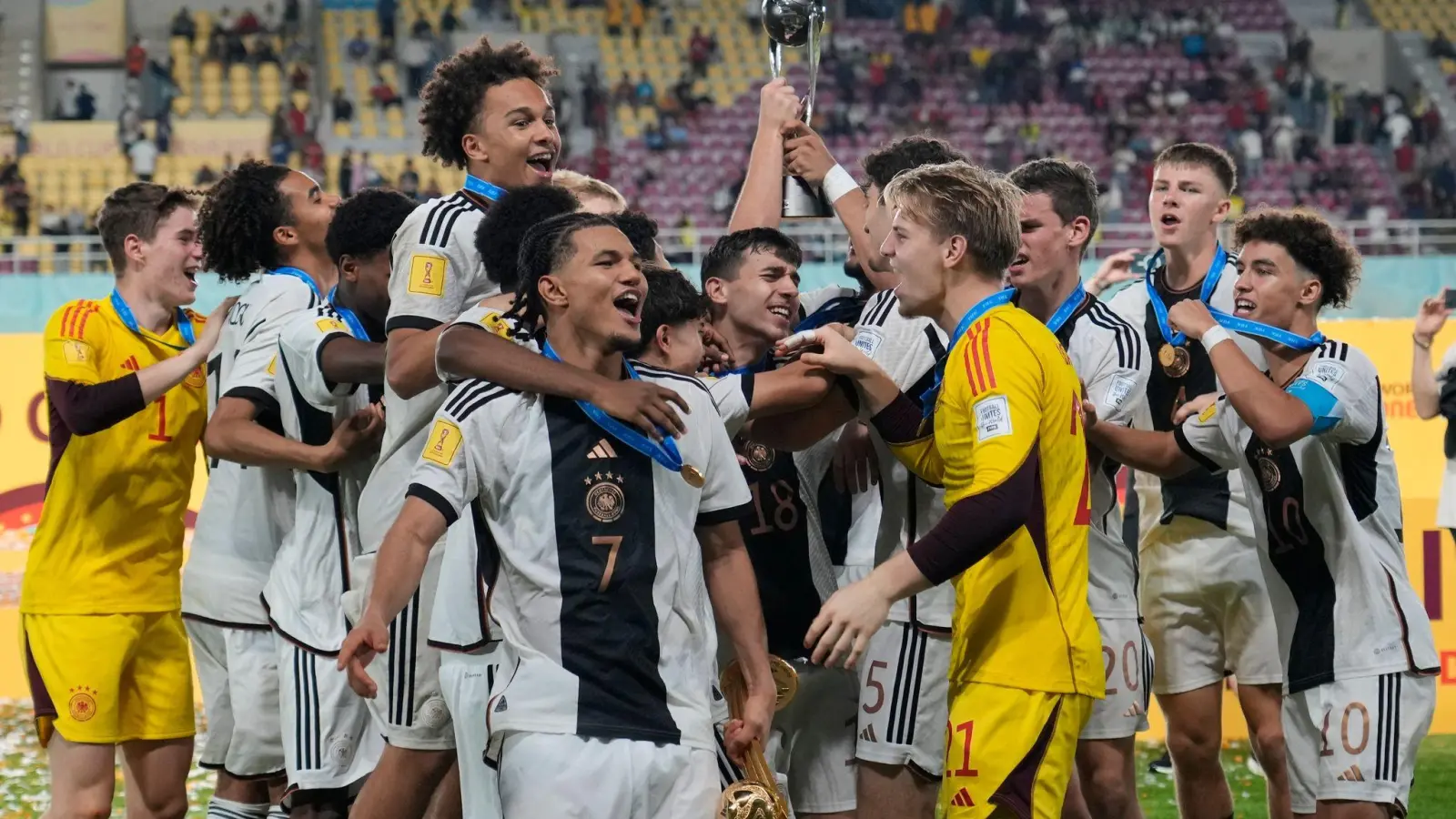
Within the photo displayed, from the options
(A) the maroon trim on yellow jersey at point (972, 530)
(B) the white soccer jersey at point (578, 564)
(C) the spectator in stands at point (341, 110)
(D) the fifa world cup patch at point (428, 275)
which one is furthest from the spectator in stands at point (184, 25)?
(A) the maroon trim on yellow jersey at point (972, 530)

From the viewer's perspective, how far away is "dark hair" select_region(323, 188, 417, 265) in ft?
18.1

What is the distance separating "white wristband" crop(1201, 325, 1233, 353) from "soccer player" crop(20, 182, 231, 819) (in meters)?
3.23

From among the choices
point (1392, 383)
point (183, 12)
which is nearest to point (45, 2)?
point (183, 12)

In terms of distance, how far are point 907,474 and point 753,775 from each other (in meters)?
1.14

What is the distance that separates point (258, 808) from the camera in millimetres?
5727

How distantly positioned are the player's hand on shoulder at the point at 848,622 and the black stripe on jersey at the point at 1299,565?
182 centimetres

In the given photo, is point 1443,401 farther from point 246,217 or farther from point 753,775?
point 246,217

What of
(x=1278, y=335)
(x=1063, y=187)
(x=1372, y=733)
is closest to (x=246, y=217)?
(x=1063, y=187)

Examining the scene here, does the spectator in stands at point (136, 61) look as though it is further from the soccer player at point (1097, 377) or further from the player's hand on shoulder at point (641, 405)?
the player's hand on shoulder at point (641, 405)

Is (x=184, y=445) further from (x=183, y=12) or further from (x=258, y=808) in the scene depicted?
(x=183, y=12)

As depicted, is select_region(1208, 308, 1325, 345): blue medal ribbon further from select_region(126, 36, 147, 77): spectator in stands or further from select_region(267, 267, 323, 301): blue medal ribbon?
select_region(126, 36, 147, 77): spectator in stands

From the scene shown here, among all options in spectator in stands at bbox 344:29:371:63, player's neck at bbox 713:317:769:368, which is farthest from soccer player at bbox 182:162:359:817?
spectator in stands at bbox 344:29:371:63

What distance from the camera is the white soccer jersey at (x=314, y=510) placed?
5336 mm

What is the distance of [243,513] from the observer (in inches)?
227
